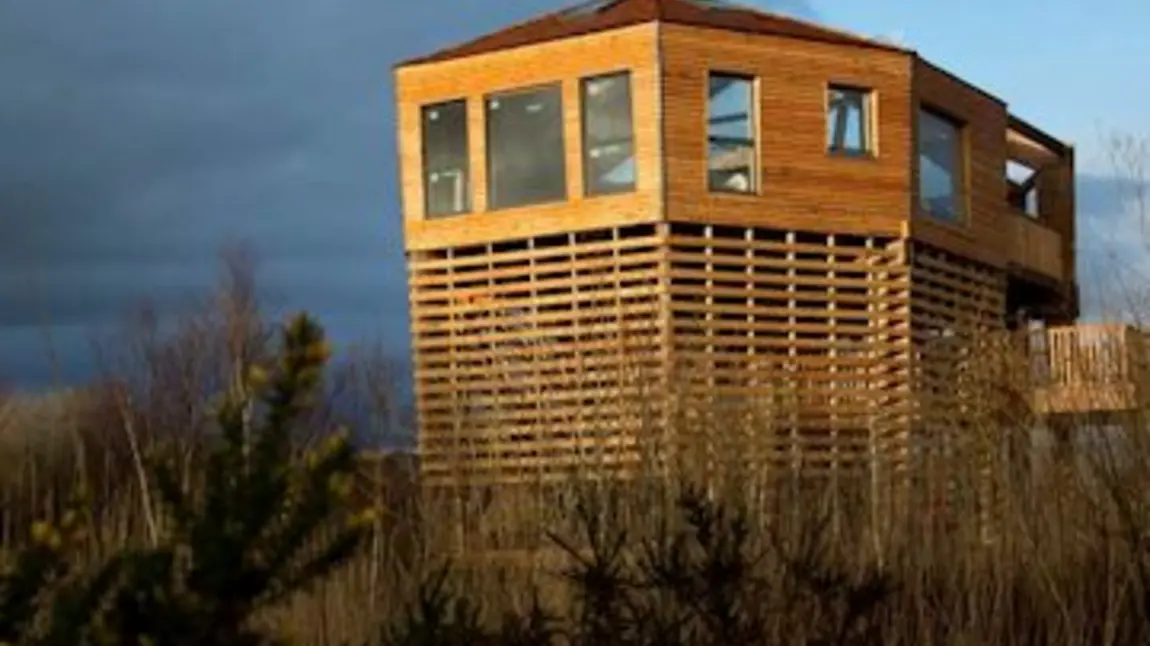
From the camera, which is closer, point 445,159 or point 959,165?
point 445,159

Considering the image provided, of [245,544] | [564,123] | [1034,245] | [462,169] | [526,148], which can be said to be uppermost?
[564,123]

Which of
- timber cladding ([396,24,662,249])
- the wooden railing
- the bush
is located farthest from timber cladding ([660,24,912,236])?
the bush

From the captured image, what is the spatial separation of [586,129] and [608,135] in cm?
32

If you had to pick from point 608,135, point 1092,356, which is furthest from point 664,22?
point 1092,356

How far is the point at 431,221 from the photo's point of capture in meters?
25.0

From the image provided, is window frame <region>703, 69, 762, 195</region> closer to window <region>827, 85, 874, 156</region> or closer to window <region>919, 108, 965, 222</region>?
window <region>827, 85, 874, 156</region>

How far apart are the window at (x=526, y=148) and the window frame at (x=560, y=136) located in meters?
0.01

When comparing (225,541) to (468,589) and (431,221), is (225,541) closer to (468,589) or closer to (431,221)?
(468,589)

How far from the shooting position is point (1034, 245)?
32094 mm

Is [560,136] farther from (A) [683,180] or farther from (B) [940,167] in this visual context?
(B) [940,167]

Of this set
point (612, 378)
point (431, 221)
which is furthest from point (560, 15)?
point (612, 378)

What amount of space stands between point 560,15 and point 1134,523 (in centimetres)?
1998

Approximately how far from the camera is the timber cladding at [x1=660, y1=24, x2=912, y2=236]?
23.2 metres

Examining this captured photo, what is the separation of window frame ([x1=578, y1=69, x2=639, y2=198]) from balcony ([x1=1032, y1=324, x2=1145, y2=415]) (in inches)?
625
